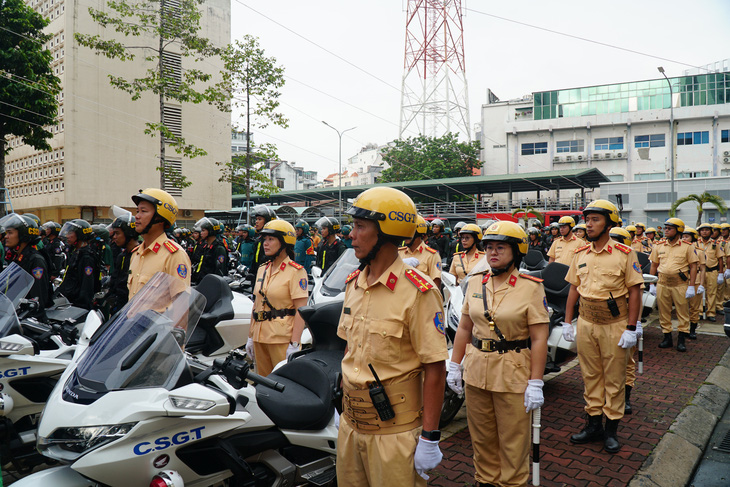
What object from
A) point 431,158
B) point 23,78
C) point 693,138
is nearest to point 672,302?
point 23,78

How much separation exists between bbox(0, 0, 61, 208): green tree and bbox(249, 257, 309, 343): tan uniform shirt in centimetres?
1776

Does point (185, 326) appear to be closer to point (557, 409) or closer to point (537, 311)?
point (537, 311)

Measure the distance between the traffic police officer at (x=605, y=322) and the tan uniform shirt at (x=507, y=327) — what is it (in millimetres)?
1552

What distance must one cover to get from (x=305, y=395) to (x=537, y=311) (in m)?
1.71

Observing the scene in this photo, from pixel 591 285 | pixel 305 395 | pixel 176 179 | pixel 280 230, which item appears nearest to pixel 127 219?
pixel 280 230

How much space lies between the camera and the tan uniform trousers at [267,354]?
496cm

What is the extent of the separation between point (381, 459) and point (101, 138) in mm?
30790

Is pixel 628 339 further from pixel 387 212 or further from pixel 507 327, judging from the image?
pixel 387 212

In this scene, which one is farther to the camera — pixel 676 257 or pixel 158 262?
pixel 676 257

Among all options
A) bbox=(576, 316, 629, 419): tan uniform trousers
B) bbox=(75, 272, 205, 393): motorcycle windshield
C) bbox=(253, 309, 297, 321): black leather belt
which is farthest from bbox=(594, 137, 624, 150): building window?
bbox=(75, 272, 205, 393): motorcycle windshield

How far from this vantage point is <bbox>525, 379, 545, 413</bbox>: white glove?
3531 mm

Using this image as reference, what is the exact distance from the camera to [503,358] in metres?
3.71

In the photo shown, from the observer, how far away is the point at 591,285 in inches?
201

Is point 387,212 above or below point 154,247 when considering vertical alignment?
above
